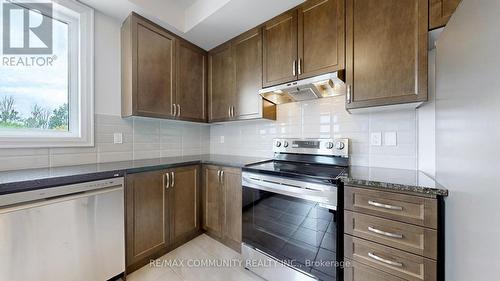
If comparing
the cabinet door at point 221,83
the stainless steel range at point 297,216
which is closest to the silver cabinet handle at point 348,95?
the stainless steel range at point 297,216

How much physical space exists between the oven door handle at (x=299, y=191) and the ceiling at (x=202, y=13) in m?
1.54

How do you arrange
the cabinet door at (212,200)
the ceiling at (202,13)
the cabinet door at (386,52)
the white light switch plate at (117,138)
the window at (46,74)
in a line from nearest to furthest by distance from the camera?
1. the cabinet door at (386,52)
2. the window at (46,74)
3. the ceiling at (202,13)
4. the white light switch plate at (117,138)
5. the cabinet door at (212,200)

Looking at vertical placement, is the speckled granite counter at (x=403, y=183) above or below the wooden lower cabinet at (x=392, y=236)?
above

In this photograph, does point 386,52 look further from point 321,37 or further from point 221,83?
point 221,83

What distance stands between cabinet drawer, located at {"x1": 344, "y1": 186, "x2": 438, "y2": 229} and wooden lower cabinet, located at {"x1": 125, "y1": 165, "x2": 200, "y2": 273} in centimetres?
155

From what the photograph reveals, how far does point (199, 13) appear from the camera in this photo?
1.89 m

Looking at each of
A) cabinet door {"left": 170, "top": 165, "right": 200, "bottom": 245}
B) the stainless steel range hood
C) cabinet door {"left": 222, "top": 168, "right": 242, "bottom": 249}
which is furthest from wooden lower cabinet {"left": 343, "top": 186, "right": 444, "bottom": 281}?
cabinet door {"left": 170, "top": 165, "right": 200, "bottom": 245}

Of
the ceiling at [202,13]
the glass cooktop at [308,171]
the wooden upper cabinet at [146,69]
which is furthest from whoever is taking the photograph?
the wooden upper cabinet at [146,69]

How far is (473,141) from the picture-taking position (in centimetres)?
62

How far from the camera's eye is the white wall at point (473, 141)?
502mm

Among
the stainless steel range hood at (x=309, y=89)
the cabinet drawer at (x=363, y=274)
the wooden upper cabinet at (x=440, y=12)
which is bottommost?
the cabinet drawer at (x=363, y=274)

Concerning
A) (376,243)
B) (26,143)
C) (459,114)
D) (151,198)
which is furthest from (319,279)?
(26,143)

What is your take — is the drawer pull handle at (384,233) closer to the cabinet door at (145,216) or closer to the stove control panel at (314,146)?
the stove control panel at (314,146)

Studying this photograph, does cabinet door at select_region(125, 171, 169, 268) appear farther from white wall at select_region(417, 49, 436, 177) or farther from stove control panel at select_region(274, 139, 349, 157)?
white wall at select_region(417, 49, 436, 177)
